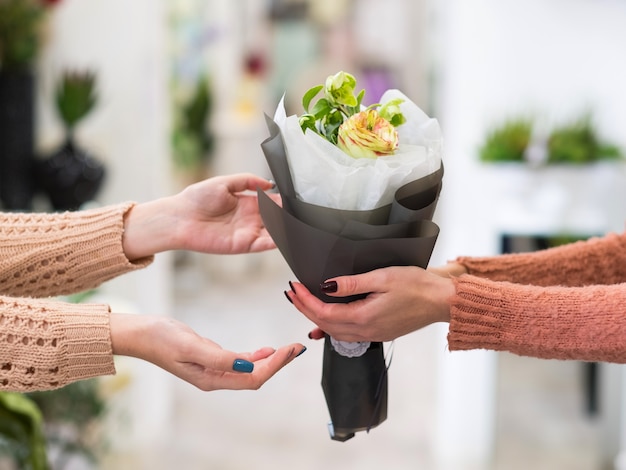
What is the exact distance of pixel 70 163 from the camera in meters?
2.99

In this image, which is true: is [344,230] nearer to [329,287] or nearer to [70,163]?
[329,287]

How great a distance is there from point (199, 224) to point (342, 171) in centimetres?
53

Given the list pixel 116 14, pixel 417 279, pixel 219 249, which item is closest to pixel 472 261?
pixel 417 279

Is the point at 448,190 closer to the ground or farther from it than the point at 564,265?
farther from it

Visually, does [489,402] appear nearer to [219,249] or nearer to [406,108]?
[219,249]

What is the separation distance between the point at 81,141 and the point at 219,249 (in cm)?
183

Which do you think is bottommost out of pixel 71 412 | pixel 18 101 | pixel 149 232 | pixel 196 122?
pixel 71 412

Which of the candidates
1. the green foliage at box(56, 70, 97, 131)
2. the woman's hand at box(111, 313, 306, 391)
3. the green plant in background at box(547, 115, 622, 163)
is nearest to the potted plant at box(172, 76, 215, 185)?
the green foliage at box(56, 70, 97, 131)

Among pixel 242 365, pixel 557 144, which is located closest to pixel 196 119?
pixel 557 144

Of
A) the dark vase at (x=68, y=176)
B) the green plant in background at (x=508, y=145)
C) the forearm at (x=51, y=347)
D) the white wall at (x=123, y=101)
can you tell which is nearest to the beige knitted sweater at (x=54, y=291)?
the forearm at (x=51, y=347)

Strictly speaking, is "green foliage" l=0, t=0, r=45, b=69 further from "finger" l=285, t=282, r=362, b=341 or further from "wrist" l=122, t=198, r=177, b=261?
"finger" l=285, t=282, r=362, b=341

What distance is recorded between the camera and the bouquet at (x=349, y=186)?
1176 millimetres

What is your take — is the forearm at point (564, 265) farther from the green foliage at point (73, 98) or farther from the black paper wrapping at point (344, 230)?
the green foliage at point (73, 98)

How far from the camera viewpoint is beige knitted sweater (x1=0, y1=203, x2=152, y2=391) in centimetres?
132
